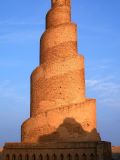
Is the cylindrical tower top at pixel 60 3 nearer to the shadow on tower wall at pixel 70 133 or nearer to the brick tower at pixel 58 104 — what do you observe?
the brick tower at pixel 58 104

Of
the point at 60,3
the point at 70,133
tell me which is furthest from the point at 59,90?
the point at 60,3

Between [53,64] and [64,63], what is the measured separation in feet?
1.91

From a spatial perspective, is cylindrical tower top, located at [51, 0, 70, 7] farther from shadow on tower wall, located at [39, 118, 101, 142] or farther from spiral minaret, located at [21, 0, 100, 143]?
shadow on tower wall, located at [39, 118, 101, 142]

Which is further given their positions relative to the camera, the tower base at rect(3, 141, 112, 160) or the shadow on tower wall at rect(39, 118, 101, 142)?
the shadow on tower wall at rect(39, 118, 101, 142)

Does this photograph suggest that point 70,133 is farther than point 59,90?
No

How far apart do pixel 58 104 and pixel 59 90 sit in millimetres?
723

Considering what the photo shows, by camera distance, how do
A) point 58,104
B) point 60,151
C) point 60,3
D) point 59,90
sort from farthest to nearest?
point 60,3 < point 59,90 < point 58,104 < point 60,151

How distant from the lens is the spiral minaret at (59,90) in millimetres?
16516

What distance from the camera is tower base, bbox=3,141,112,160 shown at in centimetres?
1460

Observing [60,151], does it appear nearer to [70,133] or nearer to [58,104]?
[70,133]

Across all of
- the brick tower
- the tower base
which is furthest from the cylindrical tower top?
the tower base

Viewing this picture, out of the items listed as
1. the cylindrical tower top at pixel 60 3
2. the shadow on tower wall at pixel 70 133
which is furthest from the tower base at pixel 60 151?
the cylindrical tower top at pixel 60 3

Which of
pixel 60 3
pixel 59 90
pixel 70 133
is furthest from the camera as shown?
pixel 60 3

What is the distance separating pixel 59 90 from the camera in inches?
676
